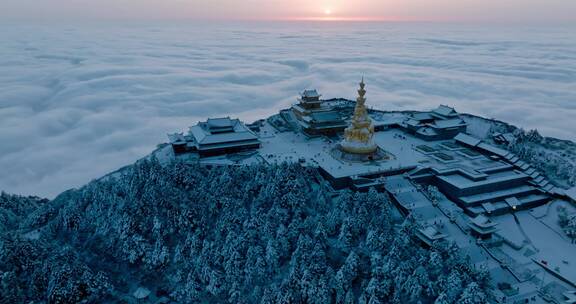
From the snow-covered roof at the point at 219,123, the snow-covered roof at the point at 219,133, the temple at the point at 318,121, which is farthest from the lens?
the temple at the point at 318,121

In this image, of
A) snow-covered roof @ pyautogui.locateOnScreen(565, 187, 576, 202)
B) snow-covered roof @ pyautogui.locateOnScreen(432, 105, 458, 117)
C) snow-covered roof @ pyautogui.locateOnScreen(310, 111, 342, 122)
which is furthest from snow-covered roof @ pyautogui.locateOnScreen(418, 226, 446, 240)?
snow-covered roof @ pyautogui.locateOnScreen(432, 105, 458, 117)

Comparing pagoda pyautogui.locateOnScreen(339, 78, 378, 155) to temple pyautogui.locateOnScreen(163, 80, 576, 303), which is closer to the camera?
temple pyautogui.locateOnScreen(163, 80, 576, 303)

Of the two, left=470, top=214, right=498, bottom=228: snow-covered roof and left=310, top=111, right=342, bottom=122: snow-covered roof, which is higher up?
left=310, top=111, right=342, bottom=122: snow-covered roof

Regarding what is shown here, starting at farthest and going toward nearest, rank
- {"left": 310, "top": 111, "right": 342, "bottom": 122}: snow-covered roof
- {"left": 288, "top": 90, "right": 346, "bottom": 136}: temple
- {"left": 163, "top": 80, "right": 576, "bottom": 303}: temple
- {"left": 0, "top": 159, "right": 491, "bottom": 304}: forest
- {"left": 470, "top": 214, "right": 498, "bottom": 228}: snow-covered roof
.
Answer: {"left": 310, "top": 111, "right": 342, "bottom": 122}: snow-covered roof → {"left": 288, "top": 90, "right": 346, "bottom": 136}: temple → {"left": 470, "top": 214, "right": 498, "bottom": 228}: snow-covered roof → {"left": 163, "top": 80, "right": 576, "bottom": 303}: temple → {"left": 0, "top": 159, "right": 491, "bottom": 304}: forest

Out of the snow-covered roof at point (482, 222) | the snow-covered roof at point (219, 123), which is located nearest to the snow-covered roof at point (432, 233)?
the snow-covered roof at point (482, 222)

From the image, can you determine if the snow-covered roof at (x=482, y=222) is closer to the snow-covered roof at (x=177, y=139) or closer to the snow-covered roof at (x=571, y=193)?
the snow-covered roof at (x=571, y=193)

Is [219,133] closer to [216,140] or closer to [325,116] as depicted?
[216,140]

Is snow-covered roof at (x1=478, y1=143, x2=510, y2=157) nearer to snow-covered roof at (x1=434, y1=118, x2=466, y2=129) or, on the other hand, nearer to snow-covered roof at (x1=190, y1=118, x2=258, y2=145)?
snow-covered roof at (x1=434, y1=118, x2=466, y2=129)
